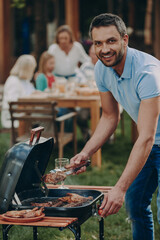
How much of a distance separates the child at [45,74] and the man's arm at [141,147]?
5690 mm

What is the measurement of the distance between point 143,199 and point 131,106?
0.71 m

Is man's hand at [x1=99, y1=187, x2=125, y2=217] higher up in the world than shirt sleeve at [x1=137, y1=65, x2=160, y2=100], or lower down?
lower down

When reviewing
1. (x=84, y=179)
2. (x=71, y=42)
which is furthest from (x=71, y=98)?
(x=71, y=42)

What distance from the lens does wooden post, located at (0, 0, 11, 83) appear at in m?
16.3

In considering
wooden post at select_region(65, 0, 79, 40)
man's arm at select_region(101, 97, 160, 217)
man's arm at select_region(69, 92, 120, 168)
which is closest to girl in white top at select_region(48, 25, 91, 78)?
wooden post at select_region(65, 0, 79, 40)

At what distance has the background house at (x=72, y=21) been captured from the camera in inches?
637

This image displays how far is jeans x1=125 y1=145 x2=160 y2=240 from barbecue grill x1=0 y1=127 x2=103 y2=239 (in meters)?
0.26

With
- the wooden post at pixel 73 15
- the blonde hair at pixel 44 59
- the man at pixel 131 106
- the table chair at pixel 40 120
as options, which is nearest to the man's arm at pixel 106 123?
the man at pixel 131 106

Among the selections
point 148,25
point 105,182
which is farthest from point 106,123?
point 148,25

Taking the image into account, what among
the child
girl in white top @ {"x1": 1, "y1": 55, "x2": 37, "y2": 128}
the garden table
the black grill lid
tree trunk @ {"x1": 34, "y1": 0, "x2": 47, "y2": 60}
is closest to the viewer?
the black grill lid

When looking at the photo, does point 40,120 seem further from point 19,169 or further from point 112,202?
point 112,202

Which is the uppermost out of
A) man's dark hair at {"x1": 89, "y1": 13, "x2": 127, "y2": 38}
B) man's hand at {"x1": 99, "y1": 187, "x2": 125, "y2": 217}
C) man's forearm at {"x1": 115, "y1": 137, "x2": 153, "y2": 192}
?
man's dark hair at {"x1": 89, "y1": 13, "x2": 127, "y2": 38}

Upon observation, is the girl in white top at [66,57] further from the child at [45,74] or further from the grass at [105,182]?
the grass at [105,182]

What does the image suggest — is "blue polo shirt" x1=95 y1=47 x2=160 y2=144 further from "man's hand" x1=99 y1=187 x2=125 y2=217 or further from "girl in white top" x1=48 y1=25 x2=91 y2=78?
"girl in white top" x1=48 y1=25 x2=91 y2=78
